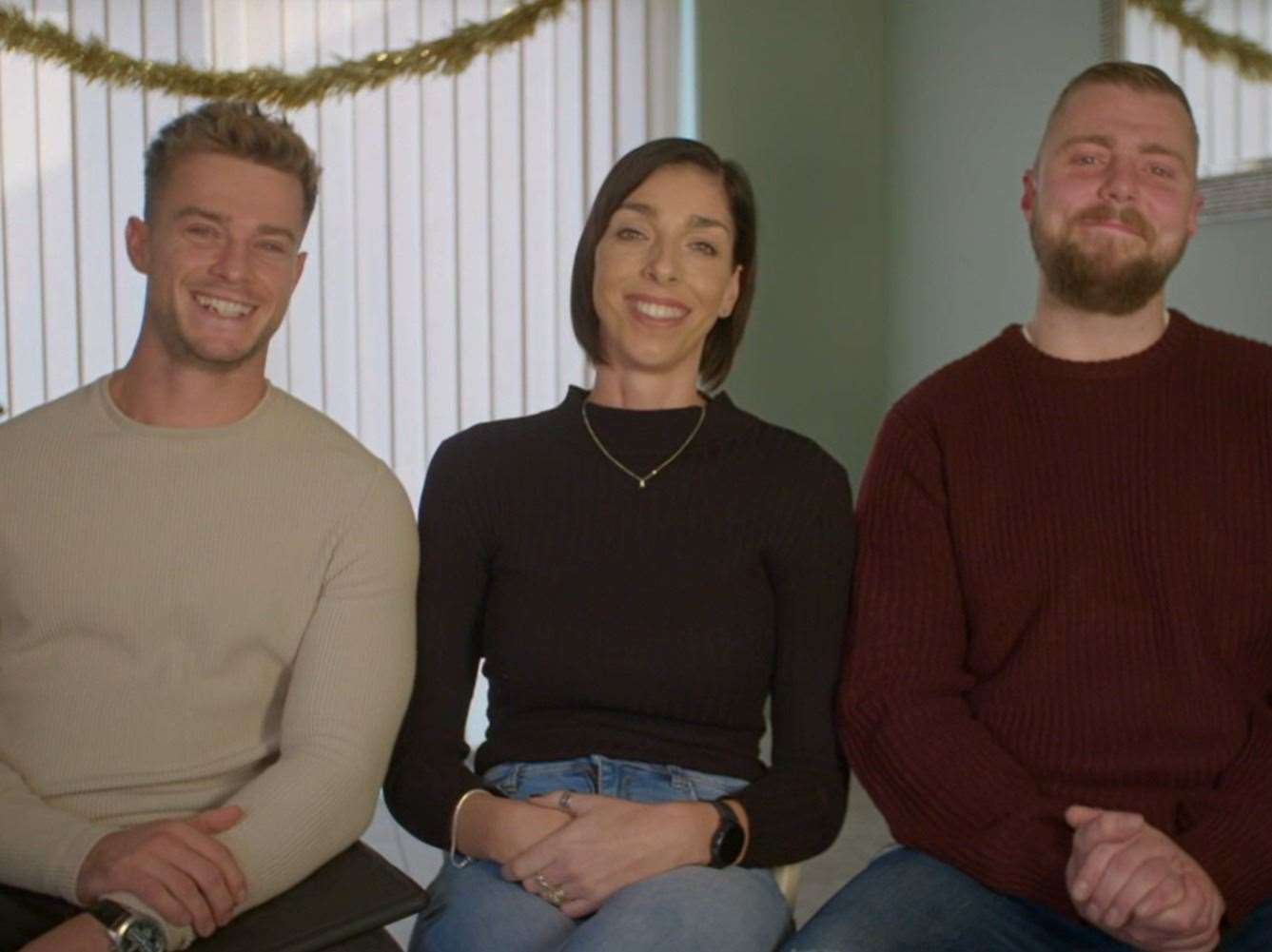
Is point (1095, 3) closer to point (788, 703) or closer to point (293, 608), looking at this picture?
point (788, 703)

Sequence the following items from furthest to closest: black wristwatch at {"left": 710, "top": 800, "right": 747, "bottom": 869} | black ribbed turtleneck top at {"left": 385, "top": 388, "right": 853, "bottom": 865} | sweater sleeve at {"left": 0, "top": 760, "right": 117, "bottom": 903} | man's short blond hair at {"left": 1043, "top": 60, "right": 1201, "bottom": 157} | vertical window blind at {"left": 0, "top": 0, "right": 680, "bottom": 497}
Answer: vertical window blind at {"left": 0, "top": 0, "right": 680, "bottom": 497}
man's short blond hair at {"left": 1043, "top": 60, "right": 1201, "bottom": 157}
black ribbed turtleneck top at {"left": 385, "top": 388, "right": 853, "bottom": 865}
black wristwatch at {"left": 710, "top": 800, "right": 747, "bottom": 869}
sweater sleeve at {"left": 0, "top": 760, "right": 117, "bottom": 903}

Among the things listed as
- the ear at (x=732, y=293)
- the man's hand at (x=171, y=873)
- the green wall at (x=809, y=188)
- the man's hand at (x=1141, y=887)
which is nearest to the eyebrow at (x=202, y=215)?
the ear at (x=732, y=293)

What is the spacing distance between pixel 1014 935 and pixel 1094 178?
0.89m

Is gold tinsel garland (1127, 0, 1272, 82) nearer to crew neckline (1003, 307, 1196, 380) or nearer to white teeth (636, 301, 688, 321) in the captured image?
crew neckline (1003, 307, 1196, 380)

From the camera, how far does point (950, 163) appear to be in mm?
3746

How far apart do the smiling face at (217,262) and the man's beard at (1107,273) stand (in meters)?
0.95

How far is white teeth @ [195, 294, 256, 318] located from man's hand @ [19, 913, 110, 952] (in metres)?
0.69

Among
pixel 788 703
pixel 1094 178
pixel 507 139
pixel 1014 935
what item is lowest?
pixel 1014 935

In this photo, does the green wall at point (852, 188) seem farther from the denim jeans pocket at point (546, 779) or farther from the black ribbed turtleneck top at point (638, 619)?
the denim jeans pocket at point (546, 779)

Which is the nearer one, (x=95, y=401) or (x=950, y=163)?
(x=95, y=401)

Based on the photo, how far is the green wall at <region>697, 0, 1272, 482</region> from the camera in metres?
3.72

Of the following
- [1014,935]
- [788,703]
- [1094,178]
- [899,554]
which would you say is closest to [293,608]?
[788,703]

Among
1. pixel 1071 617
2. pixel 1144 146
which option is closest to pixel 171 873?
pixel 1071 617

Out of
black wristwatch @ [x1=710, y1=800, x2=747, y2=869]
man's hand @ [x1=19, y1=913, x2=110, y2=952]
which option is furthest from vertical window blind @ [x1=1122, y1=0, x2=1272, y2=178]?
man's hand @ [x1=19, y1=913, x2=110, y2=952]
